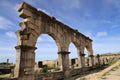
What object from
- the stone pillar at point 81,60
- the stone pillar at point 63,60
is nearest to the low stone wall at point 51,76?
the stone pillar at point 63,60

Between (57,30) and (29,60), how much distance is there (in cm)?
369

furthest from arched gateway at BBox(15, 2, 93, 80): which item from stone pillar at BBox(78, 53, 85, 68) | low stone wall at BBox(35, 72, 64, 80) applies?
stone pillar at BBox(78, 53, 85, 68)

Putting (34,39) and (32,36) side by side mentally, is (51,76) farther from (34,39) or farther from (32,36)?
(32,36)

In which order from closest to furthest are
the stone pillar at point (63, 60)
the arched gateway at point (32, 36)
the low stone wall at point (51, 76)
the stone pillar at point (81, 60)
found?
the arched gateway at point (32, 36) → the low stone wall at point (51, 76) → the stone pillar at point (63, 60) → the stone pillar at point (81, 60)

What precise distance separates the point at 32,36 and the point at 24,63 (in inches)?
65.7

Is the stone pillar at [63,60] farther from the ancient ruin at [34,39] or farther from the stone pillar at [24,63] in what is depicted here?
the stone pillar at [24,63]

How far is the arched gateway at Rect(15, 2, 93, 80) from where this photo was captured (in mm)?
6922

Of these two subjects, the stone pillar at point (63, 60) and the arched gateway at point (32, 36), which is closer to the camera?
the arched gateway at point (32, 36)

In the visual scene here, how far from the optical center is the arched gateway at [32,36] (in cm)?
692

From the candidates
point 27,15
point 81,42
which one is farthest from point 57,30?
point 81,42

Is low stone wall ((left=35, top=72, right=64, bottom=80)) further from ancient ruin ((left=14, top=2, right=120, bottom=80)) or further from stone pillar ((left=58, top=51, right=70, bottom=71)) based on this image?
stone pillar ((left=58, top=51, right=70, bottom=71))

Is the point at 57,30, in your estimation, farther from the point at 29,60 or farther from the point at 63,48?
the point at 29,60

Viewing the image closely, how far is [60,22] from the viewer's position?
10414 millimetres

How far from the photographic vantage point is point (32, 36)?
25.2 feet
